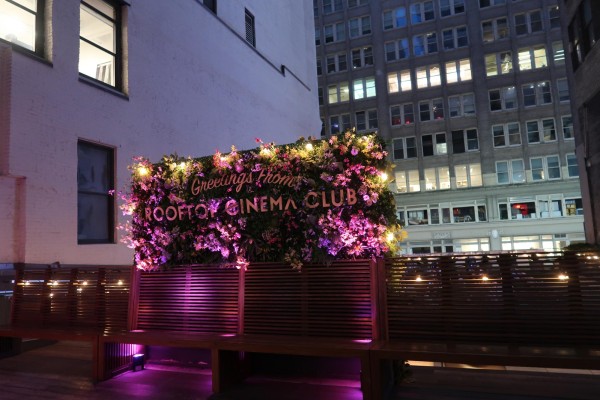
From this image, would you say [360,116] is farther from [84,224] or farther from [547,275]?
[547,275]

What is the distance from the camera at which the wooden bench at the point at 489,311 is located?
4.90 m

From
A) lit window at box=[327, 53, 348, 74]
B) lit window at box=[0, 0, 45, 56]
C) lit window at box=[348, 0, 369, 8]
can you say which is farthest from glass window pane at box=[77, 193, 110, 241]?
lit window at box=[348, 0, 369, 8]

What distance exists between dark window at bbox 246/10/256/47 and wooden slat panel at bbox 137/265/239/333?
1433cm

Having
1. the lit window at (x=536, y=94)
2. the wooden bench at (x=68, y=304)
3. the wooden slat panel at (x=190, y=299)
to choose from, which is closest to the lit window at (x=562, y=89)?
the lit window at (x=536, y=94)

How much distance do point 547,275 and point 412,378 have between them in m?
2.06

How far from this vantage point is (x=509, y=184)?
36.5 meters

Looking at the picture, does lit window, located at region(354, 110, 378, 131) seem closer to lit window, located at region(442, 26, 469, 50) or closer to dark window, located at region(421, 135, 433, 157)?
dark window, located at region(421, 135, 433, 157)

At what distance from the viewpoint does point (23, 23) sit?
10438 mm

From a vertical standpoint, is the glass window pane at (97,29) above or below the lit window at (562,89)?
below

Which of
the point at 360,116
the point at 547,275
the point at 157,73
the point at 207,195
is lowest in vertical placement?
the point at 547,275

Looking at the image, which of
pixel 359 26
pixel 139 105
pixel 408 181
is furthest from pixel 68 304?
pixel 359 26

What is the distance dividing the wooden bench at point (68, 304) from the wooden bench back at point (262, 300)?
366mm

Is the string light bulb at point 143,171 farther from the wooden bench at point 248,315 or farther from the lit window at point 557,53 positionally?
the lit window at point 557,53

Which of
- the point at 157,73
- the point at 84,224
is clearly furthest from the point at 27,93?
the point at 157,73
